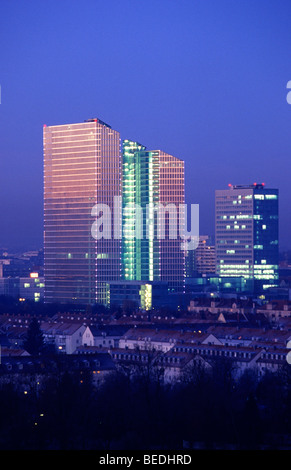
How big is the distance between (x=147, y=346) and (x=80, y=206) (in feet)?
220

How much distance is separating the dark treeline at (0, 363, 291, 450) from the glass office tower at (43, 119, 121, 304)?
89.7 meters

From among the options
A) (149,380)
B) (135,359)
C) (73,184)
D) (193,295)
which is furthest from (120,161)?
(149,380)

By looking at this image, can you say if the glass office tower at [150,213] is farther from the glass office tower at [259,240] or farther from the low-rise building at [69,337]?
the low-rise building at [69,337]

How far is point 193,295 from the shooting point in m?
163

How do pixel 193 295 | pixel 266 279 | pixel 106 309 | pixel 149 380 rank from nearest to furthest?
pixel 149 380
pixel 106 309
pixel 193 295
pixel 266 279

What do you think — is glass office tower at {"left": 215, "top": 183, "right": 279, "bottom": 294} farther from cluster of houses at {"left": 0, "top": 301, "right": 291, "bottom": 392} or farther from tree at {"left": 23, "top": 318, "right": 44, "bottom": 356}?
tree at {"left": 23, "top": 318, "right": 44, "bottom": 356}

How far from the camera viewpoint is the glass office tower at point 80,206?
161m

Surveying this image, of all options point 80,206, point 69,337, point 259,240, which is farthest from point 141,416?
point 259,240

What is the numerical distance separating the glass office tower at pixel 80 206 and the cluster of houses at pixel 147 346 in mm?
28879

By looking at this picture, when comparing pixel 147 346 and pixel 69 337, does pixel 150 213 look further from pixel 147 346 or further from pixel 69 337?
pixel 147 346

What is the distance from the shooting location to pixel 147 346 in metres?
97.9

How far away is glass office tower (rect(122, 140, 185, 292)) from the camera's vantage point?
165000 mm

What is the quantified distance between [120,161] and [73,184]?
5761 mm

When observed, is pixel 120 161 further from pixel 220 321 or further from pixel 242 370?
pixel 242 370
